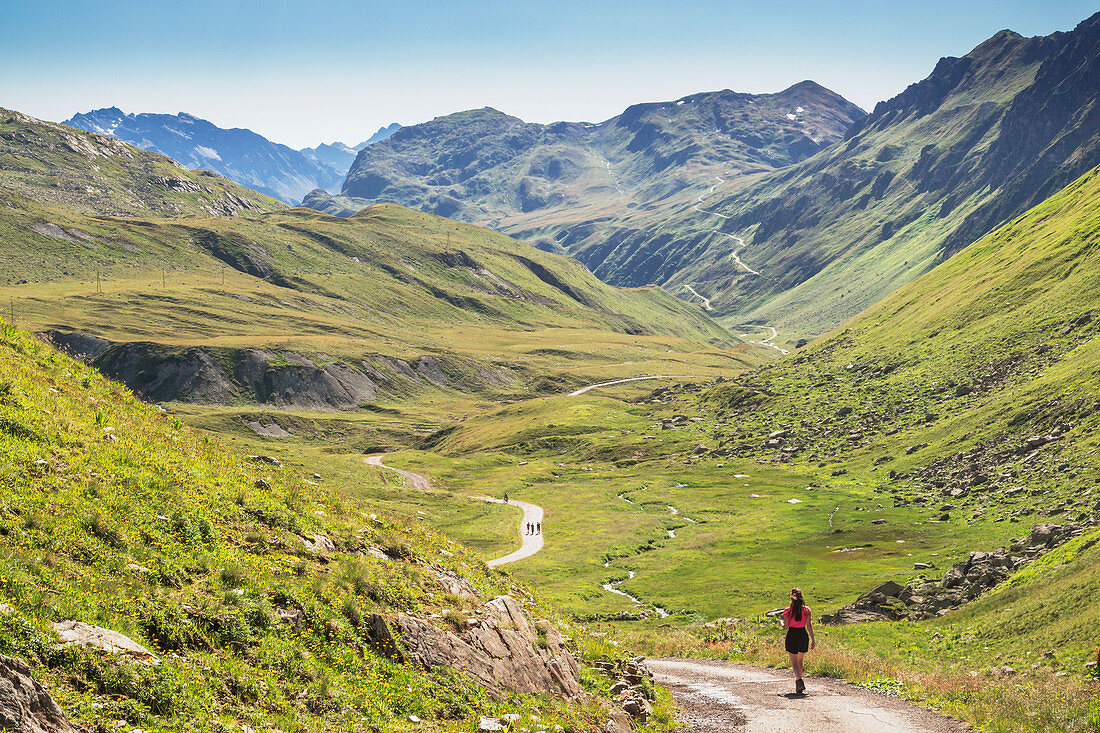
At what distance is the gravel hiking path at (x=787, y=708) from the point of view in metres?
22.5

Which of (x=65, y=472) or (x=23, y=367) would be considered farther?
(x=23, y=367)

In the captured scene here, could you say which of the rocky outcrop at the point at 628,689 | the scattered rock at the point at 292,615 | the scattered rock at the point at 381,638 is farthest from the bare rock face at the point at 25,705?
the rocky outcrop at the point at 628,689

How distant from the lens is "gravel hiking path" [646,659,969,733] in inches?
886

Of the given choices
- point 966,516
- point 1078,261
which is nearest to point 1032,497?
point 966,516

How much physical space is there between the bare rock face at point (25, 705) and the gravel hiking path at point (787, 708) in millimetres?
17545

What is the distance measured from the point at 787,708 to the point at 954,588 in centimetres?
3746

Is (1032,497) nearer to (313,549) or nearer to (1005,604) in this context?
(1005,604)

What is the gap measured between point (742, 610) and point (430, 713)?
6150 cm

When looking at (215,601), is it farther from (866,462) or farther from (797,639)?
(866,462)

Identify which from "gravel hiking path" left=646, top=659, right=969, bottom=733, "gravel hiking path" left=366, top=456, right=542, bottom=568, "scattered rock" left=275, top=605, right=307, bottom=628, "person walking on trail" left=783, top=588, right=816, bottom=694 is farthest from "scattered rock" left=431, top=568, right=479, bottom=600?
"gravel hiking path" left=366, top=456, right=542, bottom=568

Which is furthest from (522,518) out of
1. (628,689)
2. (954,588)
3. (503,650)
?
(503,650)

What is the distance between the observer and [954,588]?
5531 cm

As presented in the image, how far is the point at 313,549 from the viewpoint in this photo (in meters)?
23.8

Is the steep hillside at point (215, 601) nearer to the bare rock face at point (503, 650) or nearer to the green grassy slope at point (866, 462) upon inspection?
the bare rock face at point (503, 650)
